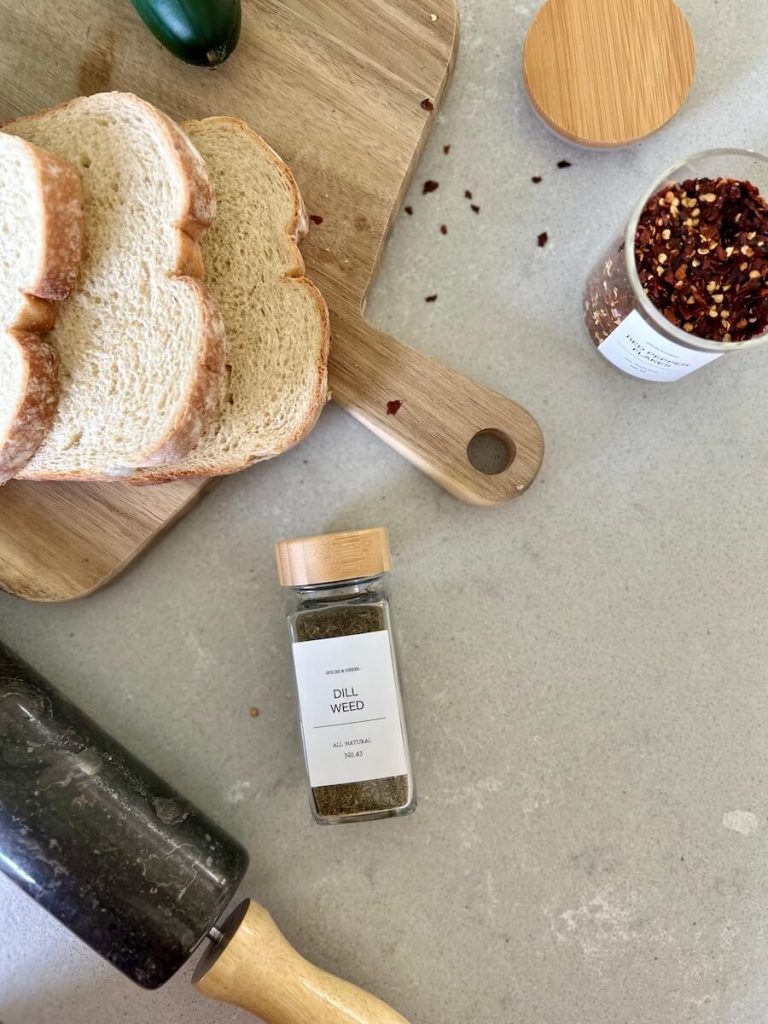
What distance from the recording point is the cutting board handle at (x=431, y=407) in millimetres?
1063

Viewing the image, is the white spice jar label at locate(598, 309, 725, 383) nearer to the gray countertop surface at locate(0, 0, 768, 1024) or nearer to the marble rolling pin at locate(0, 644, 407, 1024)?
the gray countertop surface at locate(0, 0, 768, 1024)

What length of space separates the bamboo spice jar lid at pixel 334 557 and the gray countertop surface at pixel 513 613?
170 mm

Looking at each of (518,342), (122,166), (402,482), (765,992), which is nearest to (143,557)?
(402,482)

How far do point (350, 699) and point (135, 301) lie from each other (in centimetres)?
61

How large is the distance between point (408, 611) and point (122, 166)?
746mm

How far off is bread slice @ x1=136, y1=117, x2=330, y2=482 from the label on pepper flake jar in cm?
33

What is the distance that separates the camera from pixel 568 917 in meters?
1.13

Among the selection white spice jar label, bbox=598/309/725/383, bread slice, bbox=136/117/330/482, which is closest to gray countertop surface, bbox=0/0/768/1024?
white spice jar label, bbox=598/309/725/383

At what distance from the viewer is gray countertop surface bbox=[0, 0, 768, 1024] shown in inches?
44.5

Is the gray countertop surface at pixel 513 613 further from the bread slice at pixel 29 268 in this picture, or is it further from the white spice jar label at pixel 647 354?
the bread slice at pixel 29 268

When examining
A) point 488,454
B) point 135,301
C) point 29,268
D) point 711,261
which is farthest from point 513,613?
point 29,268

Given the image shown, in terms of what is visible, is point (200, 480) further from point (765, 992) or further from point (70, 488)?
point (765, 992)

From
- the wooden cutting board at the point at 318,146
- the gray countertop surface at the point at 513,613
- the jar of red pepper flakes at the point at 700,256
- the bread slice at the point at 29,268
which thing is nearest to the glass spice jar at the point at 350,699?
the gray countertop surface at the point at 513,613

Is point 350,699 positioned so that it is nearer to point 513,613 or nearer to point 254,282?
point 513,613
